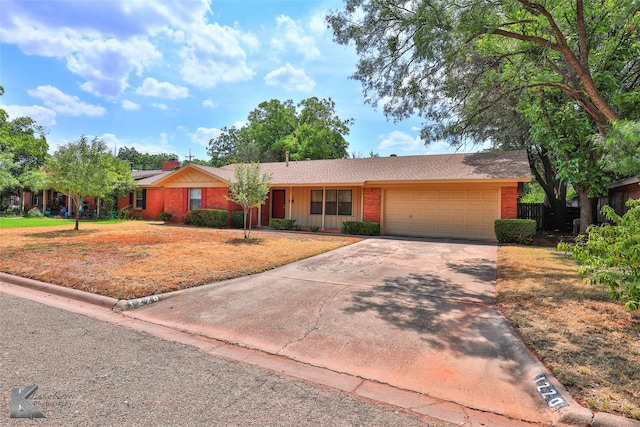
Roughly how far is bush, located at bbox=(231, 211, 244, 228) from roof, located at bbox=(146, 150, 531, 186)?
2.04m

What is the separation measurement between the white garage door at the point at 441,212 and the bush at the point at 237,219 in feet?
26.7

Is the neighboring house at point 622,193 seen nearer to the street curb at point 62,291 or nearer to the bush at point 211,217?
the street curb at point 62,291

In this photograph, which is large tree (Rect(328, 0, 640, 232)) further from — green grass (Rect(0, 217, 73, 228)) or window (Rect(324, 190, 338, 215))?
green grass (Rect(0, 217, 73, 228))

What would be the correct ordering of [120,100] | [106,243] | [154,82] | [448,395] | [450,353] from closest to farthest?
1. [448,395]
2. [450,353]
3. [106,243]
4. [154,82]
5. [120,100]

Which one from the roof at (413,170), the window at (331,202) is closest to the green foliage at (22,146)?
the roof at (413,170)

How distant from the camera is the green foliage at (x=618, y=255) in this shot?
338 cm

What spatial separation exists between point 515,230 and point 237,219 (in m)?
13.9

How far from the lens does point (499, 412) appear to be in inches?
105

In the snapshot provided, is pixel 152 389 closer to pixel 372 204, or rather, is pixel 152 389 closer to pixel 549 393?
pixel 549 393

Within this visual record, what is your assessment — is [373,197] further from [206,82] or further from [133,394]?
[133,394]

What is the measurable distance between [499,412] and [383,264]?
6112 millimetres

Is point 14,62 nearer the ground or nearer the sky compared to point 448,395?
nearer the sky

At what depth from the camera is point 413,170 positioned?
16.3 metres

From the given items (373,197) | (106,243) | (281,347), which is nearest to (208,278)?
(281,347)
